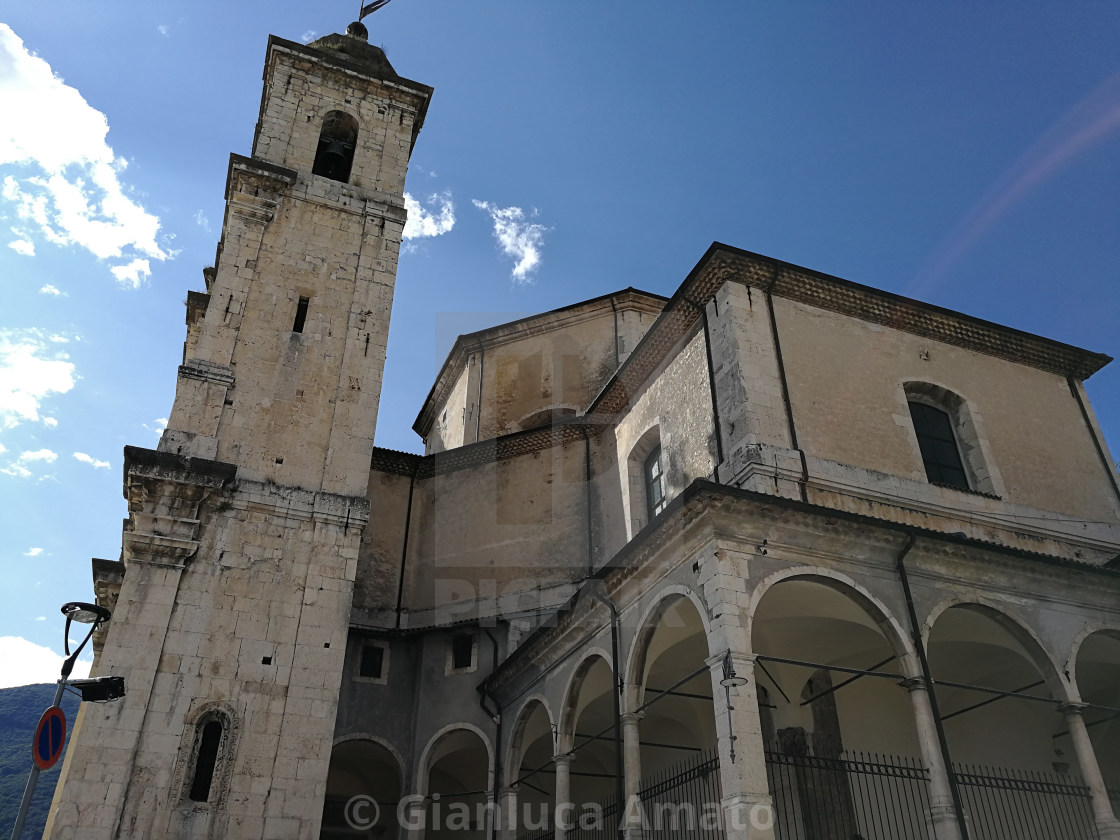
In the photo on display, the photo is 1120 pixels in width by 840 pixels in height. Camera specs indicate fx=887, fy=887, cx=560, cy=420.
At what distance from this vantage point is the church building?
30.4 ft

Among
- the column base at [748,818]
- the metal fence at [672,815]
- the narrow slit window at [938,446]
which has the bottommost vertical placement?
the column base at [748,818]

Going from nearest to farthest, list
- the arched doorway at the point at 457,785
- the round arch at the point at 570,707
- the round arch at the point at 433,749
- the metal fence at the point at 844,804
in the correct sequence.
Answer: the metal fence at the point at 844,804, the round arch at the point at 570,707, the round arch at the point at 433,749, the arched doorway at the point at 457,785

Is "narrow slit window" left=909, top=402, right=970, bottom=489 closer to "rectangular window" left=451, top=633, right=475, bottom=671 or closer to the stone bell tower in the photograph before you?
the stone bell tower

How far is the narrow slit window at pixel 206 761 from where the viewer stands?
9750 mm

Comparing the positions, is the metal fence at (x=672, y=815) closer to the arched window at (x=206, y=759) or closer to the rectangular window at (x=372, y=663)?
the rectangular window at (x=372, y=663)

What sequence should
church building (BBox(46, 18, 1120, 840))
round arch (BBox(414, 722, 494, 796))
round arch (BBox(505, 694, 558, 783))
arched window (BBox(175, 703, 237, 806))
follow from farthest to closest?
1. round arch (BBox(414, 722, 494, 796))
2. round arch (BBox(505, 694, 558, 783))
3. arched window (BBox(175, 703, 237, 806))
4. church building (BBox(46, 18, 1120, 840))

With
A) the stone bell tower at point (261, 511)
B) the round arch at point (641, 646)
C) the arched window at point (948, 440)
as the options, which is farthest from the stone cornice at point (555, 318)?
the round arch at point (641, 646)

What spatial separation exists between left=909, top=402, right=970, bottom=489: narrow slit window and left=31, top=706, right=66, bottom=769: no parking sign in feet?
32.1

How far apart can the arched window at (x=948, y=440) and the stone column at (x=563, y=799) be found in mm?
5871

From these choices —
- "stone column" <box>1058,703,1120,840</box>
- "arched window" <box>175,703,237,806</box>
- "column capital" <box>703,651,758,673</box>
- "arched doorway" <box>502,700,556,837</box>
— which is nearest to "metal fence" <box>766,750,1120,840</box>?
"stone column" <box>1058,703,1120,840</box>

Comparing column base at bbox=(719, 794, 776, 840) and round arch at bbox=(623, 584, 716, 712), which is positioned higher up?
round arch at bbox=(623, 584, 716, 712)

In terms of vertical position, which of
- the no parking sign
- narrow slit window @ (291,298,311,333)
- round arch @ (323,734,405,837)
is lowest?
the no parking sign

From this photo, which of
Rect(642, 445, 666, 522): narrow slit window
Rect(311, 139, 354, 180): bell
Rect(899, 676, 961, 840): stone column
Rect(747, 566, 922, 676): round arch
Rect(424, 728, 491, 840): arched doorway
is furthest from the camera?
Rect(311, 139, 354, 180): bell

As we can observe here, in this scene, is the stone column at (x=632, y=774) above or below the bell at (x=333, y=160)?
below
